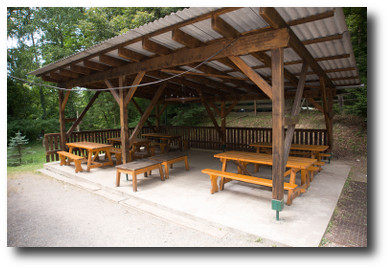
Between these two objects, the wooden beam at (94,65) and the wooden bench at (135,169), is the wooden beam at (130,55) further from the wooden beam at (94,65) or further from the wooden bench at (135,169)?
the wooden bench at (135,169)

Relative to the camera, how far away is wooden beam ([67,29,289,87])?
3027mm

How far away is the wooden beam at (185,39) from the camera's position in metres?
3.50

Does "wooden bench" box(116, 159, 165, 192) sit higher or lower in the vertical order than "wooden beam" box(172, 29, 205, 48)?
lower

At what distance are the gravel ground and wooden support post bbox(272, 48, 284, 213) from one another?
0.75 meters

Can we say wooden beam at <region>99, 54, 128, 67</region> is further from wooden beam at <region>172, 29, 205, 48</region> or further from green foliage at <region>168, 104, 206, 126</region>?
green foliage at <region>168, 104, 206, 126</region>

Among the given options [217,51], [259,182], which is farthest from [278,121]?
[217,51]

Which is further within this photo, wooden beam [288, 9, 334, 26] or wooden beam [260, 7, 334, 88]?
wooden beam [288, 9, 334, 26]

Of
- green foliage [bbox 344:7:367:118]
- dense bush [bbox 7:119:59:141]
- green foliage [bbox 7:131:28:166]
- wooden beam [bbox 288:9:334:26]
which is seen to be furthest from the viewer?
dense bush [bbox 7:119:59:141]

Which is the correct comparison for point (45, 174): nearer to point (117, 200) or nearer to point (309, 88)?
point (117, 200)

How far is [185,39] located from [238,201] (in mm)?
2936

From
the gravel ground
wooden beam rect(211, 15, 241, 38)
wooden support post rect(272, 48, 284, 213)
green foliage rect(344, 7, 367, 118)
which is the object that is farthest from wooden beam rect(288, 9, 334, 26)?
green foliage rect(344, 7, 367, 118)

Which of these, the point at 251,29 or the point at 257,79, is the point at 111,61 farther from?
the point at 257,79

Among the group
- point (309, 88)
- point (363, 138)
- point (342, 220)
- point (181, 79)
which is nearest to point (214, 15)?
point (342, 220)

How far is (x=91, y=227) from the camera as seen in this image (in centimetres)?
327
